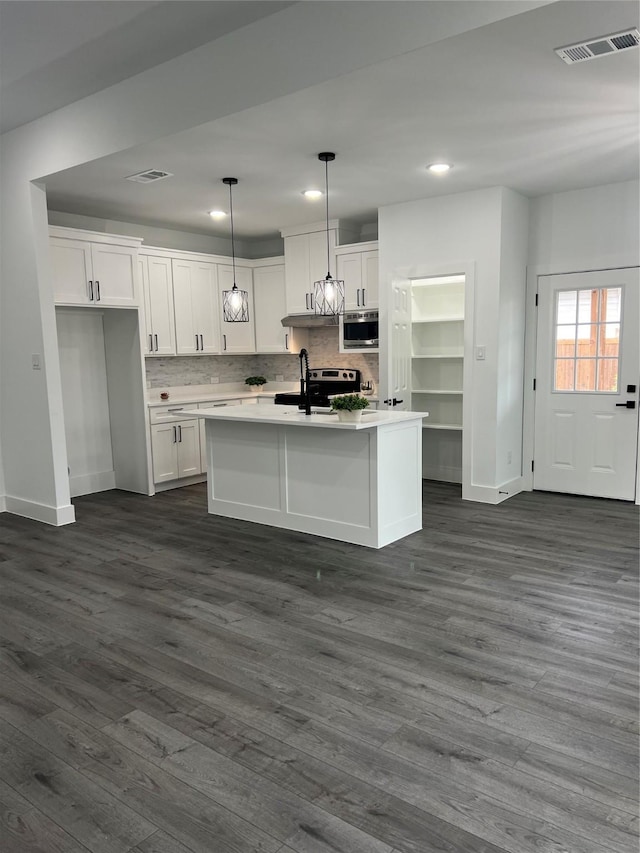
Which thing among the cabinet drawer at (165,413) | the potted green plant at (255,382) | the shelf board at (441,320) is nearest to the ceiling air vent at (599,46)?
the shelf board at (441,320)

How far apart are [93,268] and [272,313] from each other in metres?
2.32

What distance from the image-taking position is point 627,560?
4.09 meters

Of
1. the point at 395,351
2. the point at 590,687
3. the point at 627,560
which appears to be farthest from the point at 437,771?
the point at 395,351

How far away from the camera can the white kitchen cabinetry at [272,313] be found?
736 cm

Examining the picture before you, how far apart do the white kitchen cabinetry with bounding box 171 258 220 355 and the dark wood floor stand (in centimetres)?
296

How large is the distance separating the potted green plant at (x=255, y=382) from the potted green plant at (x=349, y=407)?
11.1 ft

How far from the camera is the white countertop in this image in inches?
168

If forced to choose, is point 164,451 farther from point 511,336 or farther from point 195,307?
point 511,336

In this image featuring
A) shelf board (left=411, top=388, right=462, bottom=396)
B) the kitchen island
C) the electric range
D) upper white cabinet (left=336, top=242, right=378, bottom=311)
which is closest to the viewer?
the kitchen island

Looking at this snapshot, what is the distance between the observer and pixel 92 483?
6.44m

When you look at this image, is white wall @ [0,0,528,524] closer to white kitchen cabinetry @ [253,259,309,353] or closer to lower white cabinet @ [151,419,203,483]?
lower white cabinet @ [151,419,203,483]

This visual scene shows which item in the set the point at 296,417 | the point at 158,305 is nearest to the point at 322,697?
the point at 296,417

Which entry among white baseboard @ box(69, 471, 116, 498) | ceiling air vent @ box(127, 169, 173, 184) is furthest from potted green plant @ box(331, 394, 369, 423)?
white baseboard @ box(69, 471, 116, 498)

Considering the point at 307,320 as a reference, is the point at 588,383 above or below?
below
